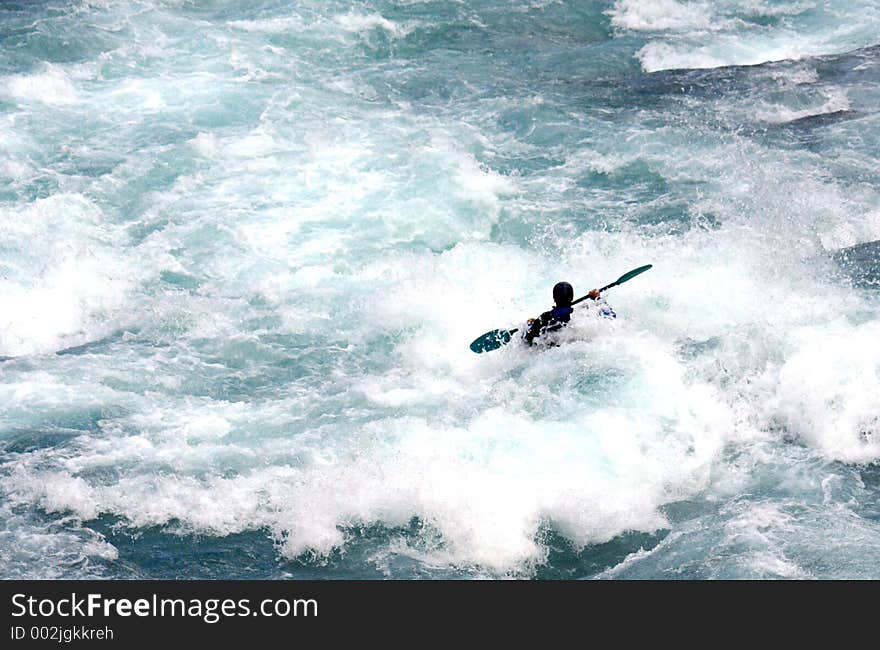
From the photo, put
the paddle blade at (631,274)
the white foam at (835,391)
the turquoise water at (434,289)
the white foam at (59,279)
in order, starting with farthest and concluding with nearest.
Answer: the white foam at (59,279) → the paddle blade at (631,274) → the white foam at (835,391) → the turquoise water at (434,289)

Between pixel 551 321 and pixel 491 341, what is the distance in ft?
2.22

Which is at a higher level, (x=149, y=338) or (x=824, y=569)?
(x=824, y=569)

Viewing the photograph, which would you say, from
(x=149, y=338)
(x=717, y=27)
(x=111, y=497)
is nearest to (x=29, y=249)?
(x=149, y=338)

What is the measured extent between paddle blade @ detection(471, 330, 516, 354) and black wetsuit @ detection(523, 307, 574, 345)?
0.27m

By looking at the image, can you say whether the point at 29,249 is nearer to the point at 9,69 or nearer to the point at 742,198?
the point at 9,69

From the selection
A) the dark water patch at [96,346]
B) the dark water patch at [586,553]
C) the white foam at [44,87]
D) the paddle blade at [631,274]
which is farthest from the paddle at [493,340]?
the white foam at [44,87]

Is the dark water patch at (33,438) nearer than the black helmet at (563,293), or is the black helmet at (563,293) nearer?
the dark water patch at (33,438)

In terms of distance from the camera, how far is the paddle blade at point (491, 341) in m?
12.2

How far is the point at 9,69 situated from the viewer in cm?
1991

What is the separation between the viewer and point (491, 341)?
12266mm

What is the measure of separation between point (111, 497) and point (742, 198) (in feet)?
29.8

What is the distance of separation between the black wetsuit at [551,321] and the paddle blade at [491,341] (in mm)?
273

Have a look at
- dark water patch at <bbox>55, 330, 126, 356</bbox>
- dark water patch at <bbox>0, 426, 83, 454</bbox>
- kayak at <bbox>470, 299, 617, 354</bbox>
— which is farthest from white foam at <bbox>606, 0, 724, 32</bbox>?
dark water patch at <bbox>0, 426, 83, 454</bbox>

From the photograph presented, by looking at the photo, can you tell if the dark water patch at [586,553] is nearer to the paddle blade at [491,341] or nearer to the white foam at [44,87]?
the paddle blade at [491,341]
